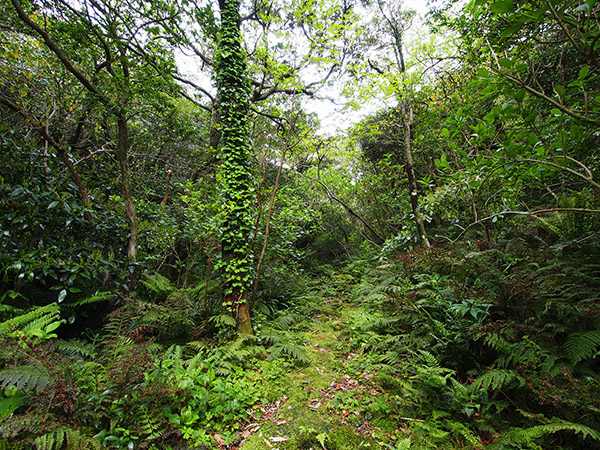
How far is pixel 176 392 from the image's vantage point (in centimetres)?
229

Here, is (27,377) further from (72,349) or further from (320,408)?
(320,408)

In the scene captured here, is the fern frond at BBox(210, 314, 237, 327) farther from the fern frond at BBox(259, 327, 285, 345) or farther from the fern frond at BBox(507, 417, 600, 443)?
the fern frond at BBox(507, 417, 600, 443)

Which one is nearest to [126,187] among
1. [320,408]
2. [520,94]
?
[320,408]

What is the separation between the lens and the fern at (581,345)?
185 cm

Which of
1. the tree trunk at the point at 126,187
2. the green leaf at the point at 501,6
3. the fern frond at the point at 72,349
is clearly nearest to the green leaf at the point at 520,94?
the green leaf at the point at 501,6

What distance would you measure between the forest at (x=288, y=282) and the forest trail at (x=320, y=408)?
1.0 inches

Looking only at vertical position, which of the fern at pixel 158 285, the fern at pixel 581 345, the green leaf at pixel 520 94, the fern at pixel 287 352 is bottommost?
the fern at pixel 287 352

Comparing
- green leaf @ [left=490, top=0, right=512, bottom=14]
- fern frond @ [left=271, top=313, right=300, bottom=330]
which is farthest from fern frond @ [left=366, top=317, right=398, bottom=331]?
green leaf @ [left=490, top=0, right=512, bottom=14]

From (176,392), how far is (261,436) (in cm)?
90

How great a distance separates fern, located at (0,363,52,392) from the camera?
5.99 ft

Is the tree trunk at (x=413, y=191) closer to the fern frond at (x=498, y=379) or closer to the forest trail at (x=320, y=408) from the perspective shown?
the forest trail at (x=320, y=408)

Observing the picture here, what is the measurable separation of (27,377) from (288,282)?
476cm

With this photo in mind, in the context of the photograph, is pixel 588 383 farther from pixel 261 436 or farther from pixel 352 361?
pixel 261 436

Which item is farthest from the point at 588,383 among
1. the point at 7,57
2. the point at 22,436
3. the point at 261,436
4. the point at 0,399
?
the point at 7,57
